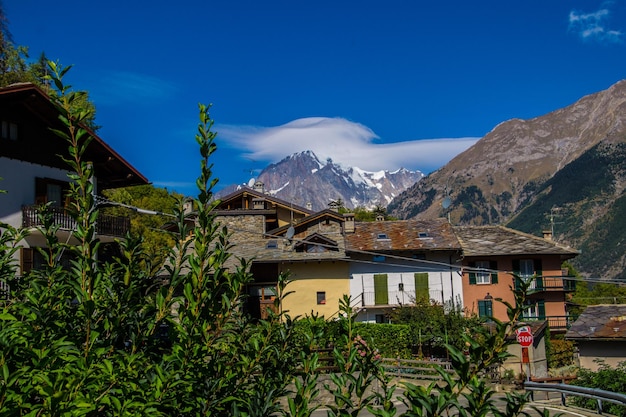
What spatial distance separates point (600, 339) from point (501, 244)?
18743mm

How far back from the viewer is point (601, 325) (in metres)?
28.1

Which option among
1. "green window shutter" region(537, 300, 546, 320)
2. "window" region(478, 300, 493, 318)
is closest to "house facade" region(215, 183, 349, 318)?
"window" region(478, 300, 493, 318)

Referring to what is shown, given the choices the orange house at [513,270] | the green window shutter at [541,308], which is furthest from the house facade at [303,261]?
the green window shutter at [541,308]

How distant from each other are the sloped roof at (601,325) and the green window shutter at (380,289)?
13.7 m

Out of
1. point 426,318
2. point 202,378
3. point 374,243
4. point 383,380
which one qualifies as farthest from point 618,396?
point 374,243

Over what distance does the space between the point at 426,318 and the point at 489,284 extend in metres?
9.41

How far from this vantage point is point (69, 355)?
12.1 feet

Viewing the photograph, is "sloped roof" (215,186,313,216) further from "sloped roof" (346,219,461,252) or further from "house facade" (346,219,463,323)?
"house facade" (346,219,463,323)

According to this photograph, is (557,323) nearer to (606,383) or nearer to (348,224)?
(348,224)

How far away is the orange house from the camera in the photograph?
43250 mm

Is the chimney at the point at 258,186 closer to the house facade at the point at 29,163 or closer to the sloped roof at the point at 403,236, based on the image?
the sloped roof at the point at 403,236

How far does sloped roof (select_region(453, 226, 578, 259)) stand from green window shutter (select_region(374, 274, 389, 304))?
19.3 feet

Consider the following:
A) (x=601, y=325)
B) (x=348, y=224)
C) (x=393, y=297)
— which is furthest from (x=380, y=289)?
(x=601, y=325)

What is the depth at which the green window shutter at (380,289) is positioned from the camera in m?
41.7
